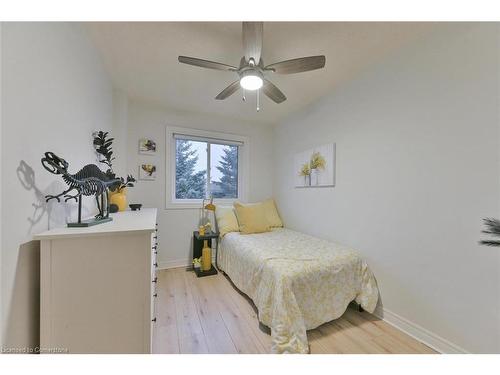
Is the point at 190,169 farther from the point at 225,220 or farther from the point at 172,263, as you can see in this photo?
the point at 172,263

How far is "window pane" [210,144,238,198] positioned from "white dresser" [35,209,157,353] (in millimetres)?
2345

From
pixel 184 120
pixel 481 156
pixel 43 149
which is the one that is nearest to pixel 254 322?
pixel 43 149

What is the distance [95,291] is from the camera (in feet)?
A: 2.78

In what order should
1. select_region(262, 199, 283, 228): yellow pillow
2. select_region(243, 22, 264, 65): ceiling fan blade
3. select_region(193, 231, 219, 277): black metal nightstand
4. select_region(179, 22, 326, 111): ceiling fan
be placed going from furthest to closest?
1. select_region(262, 199, 283, 228): yellow pillow
2. select_region(193, 231, 219, 277): black metal nightstand
3. select_region(179, 22, 326, 111): ceiling fan
4. select_region(243, 22, 264, 65): ceiling fan blade

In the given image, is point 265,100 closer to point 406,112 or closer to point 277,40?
point 277,40

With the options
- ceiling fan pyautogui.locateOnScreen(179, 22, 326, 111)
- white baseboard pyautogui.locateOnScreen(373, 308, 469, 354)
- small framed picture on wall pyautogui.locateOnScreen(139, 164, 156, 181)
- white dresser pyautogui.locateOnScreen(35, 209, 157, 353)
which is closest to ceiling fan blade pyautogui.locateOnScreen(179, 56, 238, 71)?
ceiling fan pyautogui.locateOnScreen(179, 22, 326, 111)

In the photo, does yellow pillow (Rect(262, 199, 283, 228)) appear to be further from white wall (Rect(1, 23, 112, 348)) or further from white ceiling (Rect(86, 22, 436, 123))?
white wall (Rect(1, 23, 112, 348))

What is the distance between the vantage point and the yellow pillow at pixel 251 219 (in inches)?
105

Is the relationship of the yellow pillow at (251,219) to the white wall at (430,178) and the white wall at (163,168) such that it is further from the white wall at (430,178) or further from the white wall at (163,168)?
the white wall at (430,178)

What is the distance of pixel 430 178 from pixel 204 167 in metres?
2.73

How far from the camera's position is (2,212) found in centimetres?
69

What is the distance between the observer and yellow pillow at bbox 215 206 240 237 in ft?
9.02

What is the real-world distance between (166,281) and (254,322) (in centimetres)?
130

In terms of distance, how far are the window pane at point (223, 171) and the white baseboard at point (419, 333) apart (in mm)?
2411
